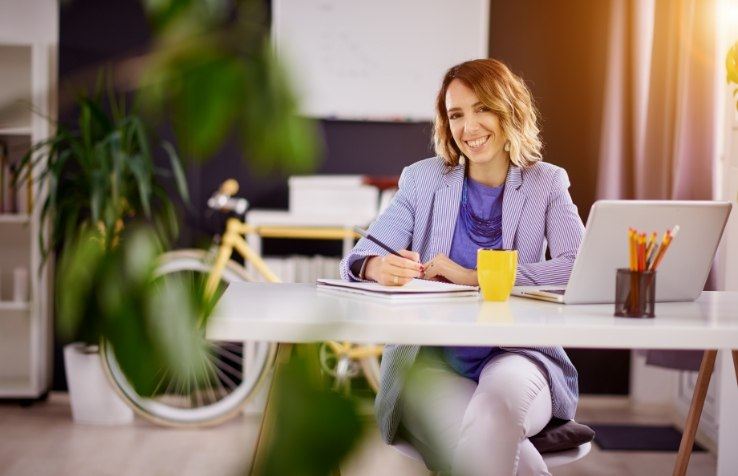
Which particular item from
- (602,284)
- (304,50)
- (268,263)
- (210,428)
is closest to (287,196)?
(268,263)

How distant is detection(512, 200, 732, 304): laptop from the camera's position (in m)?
1.56

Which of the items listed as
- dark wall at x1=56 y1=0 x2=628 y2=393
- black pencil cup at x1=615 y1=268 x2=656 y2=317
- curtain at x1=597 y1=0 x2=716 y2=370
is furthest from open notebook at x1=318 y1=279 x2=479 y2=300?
dark wall at x1=56 y1=0 x2=628 y2=393

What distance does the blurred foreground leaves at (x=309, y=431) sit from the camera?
27cm

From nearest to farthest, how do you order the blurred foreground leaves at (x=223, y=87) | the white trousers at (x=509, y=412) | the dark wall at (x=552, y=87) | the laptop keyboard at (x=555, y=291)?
the blurred foreground leaves at (x=223, y=87) < the white trousers at (x=509, y=412) < the laptop keyboard at (x=555, y=291) < the dark wall at (x=552, y=87)

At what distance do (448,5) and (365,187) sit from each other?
2.75 feet

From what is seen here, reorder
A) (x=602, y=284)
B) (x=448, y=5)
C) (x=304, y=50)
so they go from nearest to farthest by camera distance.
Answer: (x=304, y=50) → (x=602, y=284) → (x=448, y=5)

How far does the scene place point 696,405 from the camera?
1.95 meters

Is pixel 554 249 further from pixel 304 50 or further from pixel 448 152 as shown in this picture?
pixel 304 50

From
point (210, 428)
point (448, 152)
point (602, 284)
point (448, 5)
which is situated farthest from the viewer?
point (448, 5)

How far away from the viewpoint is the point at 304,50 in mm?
254

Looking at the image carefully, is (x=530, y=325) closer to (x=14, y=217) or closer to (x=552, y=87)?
(x=552, y=87)

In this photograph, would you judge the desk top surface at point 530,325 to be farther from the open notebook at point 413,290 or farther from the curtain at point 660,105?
the curtain at point 660,105

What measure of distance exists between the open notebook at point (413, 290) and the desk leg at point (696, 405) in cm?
52

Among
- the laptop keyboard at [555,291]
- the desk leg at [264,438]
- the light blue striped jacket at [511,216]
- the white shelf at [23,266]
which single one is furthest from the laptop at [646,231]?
the white shelf at [23,266]
